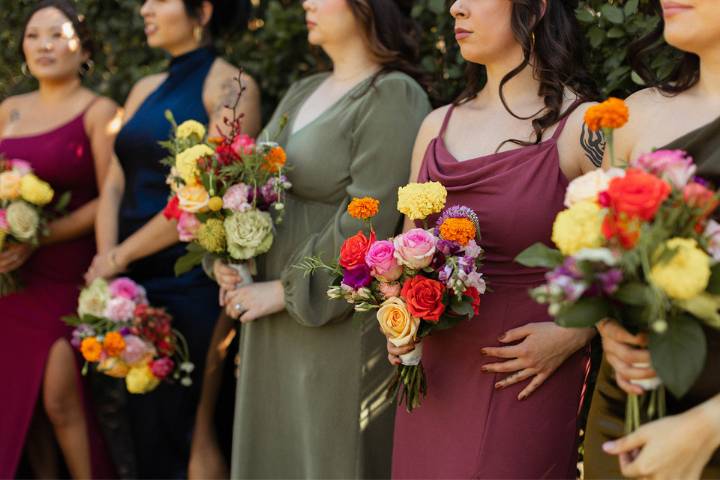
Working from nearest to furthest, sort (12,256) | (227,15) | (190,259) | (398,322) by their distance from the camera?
1. (398,322)
2. (190,259)
3. (12,256)
4. (227,15)

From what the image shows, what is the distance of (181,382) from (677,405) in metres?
2.69

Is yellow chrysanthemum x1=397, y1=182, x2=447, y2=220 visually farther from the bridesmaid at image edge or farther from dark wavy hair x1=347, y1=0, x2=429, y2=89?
the bridesmaid at image edge

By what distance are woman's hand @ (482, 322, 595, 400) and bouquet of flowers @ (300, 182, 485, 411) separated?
201mm

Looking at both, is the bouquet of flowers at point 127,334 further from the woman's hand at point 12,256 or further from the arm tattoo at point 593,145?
the arm tattoo at point 593,145

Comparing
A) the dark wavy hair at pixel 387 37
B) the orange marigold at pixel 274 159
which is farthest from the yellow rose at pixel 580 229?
the dark wavy hair at pixel 387 37

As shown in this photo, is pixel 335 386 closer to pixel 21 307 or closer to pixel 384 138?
pixel 384 138

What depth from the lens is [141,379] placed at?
13.6 ft

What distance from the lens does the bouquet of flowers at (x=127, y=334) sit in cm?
413

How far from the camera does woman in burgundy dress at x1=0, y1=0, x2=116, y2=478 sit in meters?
4.59

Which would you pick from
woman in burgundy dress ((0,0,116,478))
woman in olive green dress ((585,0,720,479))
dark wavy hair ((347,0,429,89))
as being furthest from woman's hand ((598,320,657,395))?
woman in burgundy dress ((0,0,116,478))

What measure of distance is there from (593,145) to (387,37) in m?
1.21

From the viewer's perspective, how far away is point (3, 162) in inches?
176

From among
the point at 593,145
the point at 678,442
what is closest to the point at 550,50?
the point at 593,145

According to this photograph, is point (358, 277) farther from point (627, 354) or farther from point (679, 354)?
point (679, 354)
